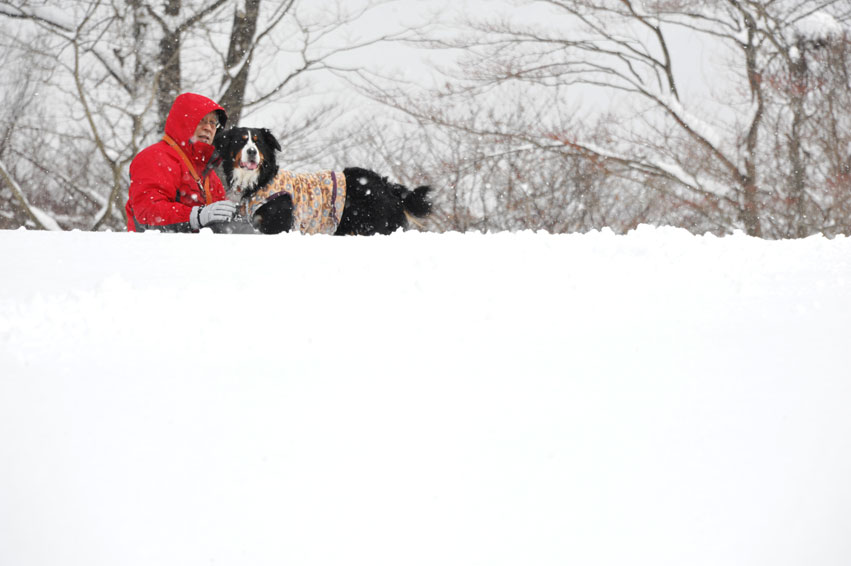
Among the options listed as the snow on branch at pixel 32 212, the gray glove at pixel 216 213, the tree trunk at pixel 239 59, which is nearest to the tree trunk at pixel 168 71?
the tree trunk at pixel 239 59

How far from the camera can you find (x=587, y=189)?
7.79 m

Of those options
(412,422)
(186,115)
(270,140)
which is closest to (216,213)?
(186,115)

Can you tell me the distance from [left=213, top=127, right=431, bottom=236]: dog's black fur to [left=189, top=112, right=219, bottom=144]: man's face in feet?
0.13

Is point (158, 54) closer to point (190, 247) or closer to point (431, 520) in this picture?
point (190, 247)

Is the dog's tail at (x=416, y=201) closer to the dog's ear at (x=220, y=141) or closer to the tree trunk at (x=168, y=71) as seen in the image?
the dog's ear at (x=220, y=141)

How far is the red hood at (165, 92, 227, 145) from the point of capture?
11.2 ft

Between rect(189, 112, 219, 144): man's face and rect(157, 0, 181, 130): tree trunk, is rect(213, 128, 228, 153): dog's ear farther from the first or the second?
rect(157, 0, 181, 130): tree trunk

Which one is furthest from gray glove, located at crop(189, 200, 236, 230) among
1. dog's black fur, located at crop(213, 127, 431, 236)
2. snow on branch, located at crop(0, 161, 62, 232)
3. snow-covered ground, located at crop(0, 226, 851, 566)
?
snow on branch, located at crop(0, 161, 62, 232)

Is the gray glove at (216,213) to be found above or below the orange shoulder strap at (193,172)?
below

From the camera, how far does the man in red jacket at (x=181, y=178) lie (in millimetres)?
3201

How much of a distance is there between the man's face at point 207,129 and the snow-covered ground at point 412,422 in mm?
1615

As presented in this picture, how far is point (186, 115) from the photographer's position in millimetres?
3414

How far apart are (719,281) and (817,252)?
73cm

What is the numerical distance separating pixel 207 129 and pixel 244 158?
22 cm
